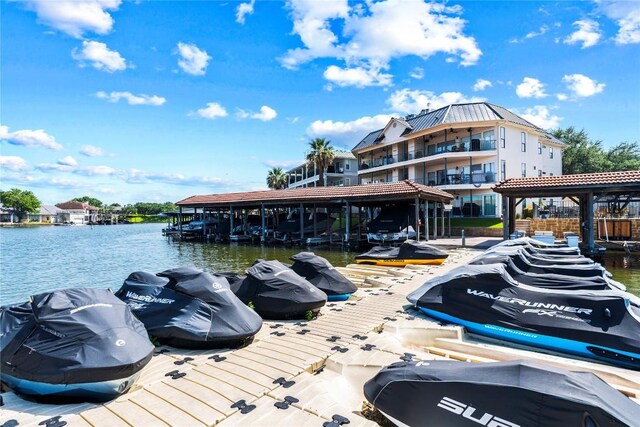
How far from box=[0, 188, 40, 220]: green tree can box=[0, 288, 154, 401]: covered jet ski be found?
374ft

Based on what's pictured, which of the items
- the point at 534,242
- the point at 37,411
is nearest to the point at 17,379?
the point at 37,411

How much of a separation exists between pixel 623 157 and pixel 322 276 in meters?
54.1

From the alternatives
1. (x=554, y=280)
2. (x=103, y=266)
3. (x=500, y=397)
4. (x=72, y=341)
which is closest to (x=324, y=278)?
(x=554, y=280)

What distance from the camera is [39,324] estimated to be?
12.2 ft

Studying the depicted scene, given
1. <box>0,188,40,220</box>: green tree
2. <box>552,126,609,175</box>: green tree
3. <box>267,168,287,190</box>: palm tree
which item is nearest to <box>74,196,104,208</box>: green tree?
<box>0,188,40,220</box>: green tree

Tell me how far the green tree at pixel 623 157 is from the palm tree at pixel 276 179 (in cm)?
4375

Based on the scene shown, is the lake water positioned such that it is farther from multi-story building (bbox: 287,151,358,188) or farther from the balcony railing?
multi-story building (bbox: 287,151,358,188)

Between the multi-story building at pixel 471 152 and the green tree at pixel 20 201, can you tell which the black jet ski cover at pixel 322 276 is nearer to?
the multi-story building at pixel 471 152

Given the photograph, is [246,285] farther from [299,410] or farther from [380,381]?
[380,381]

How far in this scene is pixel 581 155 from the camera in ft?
149

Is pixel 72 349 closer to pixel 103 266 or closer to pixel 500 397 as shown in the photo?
pixel 500 397

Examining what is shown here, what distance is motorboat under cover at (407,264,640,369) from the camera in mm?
4586

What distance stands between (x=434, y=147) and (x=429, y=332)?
33297mm

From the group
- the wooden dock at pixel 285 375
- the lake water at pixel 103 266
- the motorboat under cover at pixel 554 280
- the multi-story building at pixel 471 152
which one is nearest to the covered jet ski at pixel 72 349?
the wooden dock at pixel 285 375
